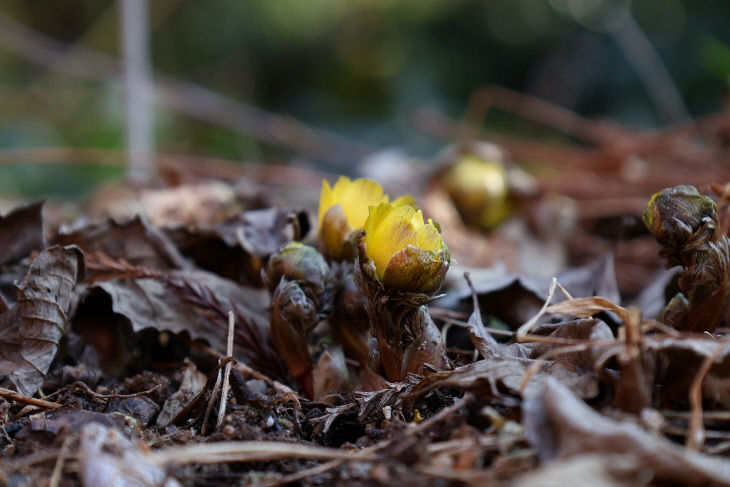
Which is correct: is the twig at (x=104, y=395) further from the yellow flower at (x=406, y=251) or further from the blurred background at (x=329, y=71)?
the blurred background at (x=329, y=71)

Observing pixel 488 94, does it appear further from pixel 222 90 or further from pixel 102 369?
pixel 102 369

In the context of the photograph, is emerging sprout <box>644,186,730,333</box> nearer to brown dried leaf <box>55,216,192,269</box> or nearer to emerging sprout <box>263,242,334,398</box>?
emerging sprout <box>263,242,334,398</box>

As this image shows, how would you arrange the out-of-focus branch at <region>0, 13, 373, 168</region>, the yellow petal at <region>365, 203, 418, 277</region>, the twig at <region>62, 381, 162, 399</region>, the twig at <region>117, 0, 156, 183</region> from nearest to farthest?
1. the yellow petal at <region>365, 203, 418, 277</region>
2. the twig at <region>62, 381, 162, 399</region>
3. the twig at <region>117, 0, 156, 183</region>
4. the out-of-focus branch at <region>0, 13, 373, 168</region>

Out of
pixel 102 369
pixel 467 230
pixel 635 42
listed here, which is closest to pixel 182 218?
pixel 102 369

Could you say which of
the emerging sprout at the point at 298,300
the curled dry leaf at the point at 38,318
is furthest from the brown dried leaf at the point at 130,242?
the emerging sprout at the point at 298,300

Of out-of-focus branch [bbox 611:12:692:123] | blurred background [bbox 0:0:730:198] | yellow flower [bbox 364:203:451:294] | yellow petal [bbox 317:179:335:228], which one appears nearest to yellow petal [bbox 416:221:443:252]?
yellow flower [bbox 364:203:451:294]

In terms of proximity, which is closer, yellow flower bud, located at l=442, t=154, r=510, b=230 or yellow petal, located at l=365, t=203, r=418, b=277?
yellow petal, located at l=365, t=203, r=418, b=277

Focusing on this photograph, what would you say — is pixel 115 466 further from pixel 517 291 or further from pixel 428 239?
pixel 517 291
